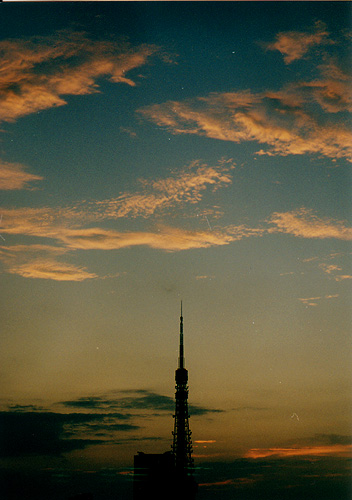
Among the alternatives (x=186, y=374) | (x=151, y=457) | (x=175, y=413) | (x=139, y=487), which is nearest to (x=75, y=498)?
(x=175, y=413)

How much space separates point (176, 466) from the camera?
61.4 m

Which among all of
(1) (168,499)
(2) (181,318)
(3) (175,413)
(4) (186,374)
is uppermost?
(2) (181,318)

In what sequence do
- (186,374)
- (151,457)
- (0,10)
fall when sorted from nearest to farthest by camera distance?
1. (0,10)
2. (186,374)
3. (151,457)

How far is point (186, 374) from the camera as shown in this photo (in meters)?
64.0

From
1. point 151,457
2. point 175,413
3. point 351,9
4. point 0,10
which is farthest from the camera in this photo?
point 151,457

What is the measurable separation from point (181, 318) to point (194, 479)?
2371cm

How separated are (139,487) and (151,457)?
6703 mm

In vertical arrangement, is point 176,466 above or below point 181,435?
below

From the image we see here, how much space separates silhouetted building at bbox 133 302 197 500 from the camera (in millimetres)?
58031

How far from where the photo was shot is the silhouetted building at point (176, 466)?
58.0 metres

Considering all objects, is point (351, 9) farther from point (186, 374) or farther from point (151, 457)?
point (151, 457)

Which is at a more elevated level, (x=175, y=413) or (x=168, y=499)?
(x=175, y=413)

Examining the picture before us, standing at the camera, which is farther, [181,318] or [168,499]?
[168,499]

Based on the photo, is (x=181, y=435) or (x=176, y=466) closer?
(x=181, y=435)
